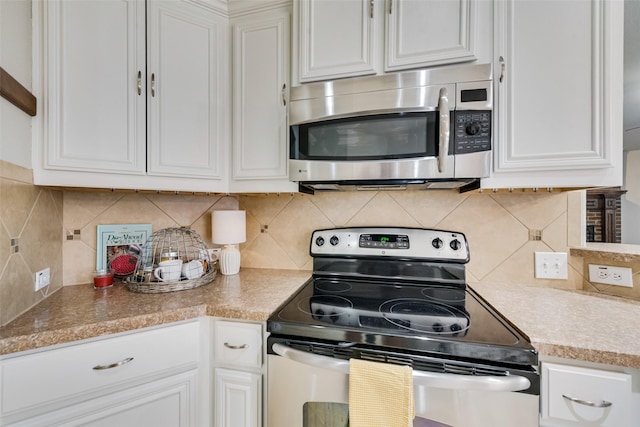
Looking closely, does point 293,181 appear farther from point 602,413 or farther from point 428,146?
point 602,413

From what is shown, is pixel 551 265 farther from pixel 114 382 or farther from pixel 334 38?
pixel 114 382

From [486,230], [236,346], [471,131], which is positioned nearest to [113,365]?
[236,346]

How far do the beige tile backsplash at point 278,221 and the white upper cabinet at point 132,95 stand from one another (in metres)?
0.22

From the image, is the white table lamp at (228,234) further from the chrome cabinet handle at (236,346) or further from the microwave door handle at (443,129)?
the microwave door handle at (443,129)

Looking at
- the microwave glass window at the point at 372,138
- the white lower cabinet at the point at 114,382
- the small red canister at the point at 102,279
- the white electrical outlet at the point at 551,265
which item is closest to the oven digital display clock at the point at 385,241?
the microwave glass window at the point at 372,138

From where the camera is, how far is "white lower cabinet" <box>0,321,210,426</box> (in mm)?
726

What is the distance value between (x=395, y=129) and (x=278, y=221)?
87cm

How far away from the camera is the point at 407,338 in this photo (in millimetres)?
754

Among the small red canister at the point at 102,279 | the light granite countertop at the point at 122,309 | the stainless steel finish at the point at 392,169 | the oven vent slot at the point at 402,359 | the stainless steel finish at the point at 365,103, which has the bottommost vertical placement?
the oven vent slot at the point at 402,359

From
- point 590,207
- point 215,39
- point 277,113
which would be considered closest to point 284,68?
point 277,113

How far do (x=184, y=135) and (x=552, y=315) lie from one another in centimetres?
163

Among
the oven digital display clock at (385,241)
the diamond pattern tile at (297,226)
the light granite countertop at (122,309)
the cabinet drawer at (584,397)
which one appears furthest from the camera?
the diamond pattern tile at (297,226)

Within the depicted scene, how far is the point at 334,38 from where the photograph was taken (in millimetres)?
1124

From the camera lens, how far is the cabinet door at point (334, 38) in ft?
3.58
